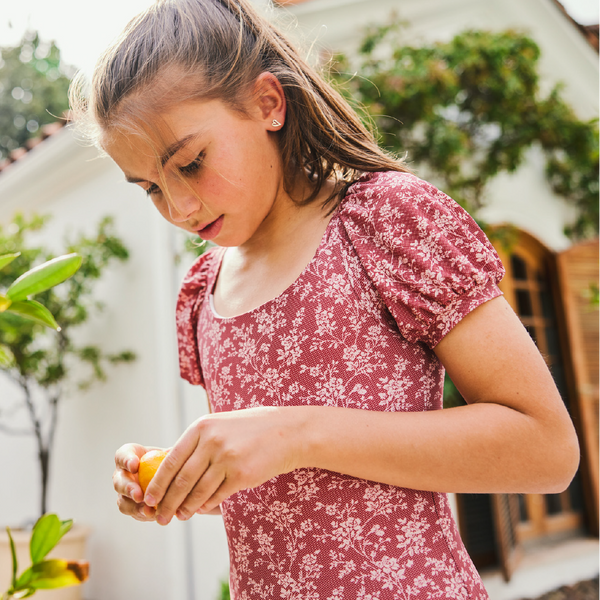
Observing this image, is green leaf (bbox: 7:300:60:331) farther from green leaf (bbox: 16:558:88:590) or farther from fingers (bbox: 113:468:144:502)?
fingers (bbox: 113:468:144:502)

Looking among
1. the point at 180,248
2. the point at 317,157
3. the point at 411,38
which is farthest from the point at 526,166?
the point at 317,157

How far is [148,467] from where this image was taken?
997mm

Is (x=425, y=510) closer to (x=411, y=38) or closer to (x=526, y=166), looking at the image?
(x=411, y=38)

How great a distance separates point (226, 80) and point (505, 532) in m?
4.17

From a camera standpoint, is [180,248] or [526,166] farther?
[526,166]

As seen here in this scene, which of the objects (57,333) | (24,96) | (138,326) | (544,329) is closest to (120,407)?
(138,326)

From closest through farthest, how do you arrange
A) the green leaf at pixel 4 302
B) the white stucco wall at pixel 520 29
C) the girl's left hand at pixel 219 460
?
the green leaf at pixel 4 302 < the girl's left hand at pixel 219 460 < the white stucco wall at pixel 520 29

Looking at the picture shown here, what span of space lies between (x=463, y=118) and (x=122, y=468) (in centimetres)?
470

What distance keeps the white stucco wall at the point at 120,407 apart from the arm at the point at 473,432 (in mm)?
3101

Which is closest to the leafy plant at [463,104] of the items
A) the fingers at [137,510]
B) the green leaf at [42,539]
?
the fingers at [137,510]

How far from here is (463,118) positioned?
5008 millimetres

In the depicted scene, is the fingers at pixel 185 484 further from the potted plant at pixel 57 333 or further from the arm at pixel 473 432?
the potted plant at pixel 57 333

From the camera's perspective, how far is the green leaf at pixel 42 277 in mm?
531

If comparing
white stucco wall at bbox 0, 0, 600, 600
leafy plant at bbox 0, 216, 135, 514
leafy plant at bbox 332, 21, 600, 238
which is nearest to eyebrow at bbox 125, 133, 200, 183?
white stucco wall at bbox 0, 0, 600, 600
